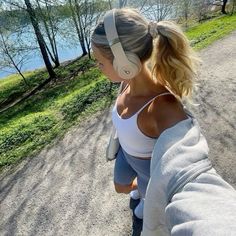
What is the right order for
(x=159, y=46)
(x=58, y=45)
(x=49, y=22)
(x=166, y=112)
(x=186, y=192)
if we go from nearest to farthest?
(x=186, y=192) < (x=166, y=112) < (x=159, y=46) < (x=49, y=22) < (x=58, y=45)

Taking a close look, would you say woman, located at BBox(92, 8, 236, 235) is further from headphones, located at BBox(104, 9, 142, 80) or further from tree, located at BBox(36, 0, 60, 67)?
tree, located at BBox(36, 0, 60, 67)

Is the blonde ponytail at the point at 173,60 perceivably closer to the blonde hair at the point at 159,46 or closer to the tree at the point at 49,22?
the blonde hair at the point at 159,46

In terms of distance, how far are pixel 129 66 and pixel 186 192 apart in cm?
76

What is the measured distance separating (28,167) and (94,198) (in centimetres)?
107

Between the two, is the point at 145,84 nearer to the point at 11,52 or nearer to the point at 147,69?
the point at 147,69

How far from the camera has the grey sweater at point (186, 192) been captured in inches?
32.3

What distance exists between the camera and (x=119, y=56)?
1.54 metres

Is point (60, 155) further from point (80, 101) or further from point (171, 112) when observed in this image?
point (171, 112)

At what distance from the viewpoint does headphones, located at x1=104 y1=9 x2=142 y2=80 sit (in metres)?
1.52

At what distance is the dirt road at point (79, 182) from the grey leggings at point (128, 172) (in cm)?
53

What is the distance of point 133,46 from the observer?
155 cm

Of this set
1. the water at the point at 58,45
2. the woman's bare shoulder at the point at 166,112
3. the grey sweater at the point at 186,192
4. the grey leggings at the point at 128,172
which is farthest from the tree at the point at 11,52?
the grey sweater at the point at 186,192

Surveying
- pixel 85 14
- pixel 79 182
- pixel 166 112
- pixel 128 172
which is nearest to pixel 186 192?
pixel 166 112

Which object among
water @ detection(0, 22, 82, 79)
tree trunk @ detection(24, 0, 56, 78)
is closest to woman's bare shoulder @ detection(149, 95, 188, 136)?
tree trunk @ detection(24, 0, 56, 78)
